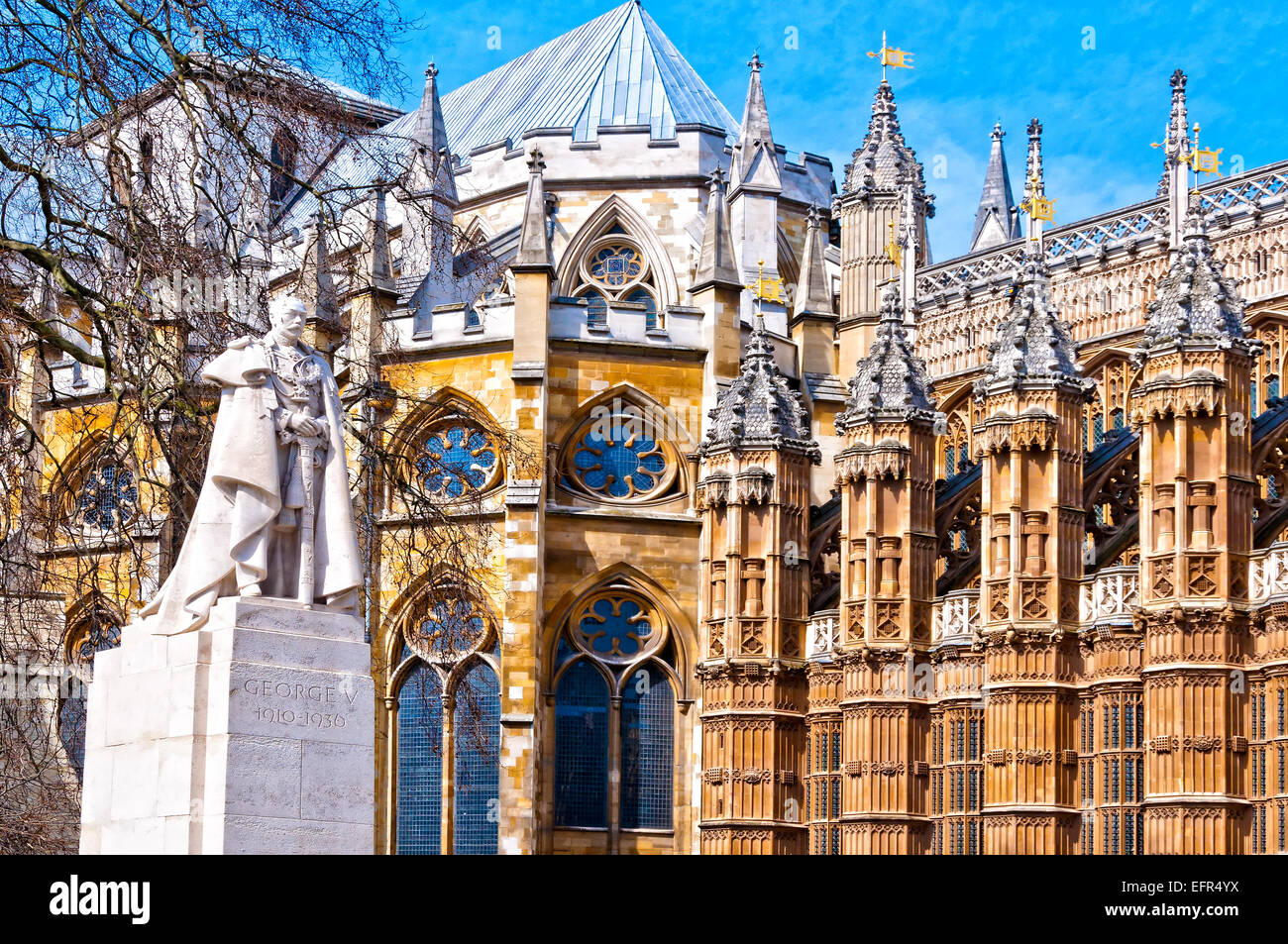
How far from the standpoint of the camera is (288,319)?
1284cm

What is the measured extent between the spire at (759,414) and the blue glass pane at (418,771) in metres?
6.18

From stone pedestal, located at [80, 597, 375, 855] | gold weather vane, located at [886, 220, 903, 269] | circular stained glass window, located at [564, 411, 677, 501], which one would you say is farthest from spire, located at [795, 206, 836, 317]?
stone pedestal, located at [80, 597, 375, 855]

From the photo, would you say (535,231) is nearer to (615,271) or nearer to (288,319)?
(615,271)

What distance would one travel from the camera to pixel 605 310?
1597 inches

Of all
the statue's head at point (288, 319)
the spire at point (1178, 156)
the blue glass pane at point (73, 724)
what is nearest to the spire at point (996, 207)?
the spire at point (1178, 156)

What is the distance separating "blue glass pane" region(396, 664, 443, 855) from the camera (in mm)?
37281

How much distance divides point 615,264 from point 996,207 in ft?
31.8

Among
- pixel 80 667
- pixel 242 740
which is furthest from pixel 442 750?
pixel 242 740

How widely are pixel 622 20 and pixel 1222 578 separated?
28377mm

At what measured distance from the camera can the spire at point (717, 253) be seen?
3869 centimetres

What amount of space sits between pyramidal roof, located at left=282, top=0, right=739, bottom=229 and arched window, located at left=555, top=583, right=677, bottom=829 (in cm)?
1213
